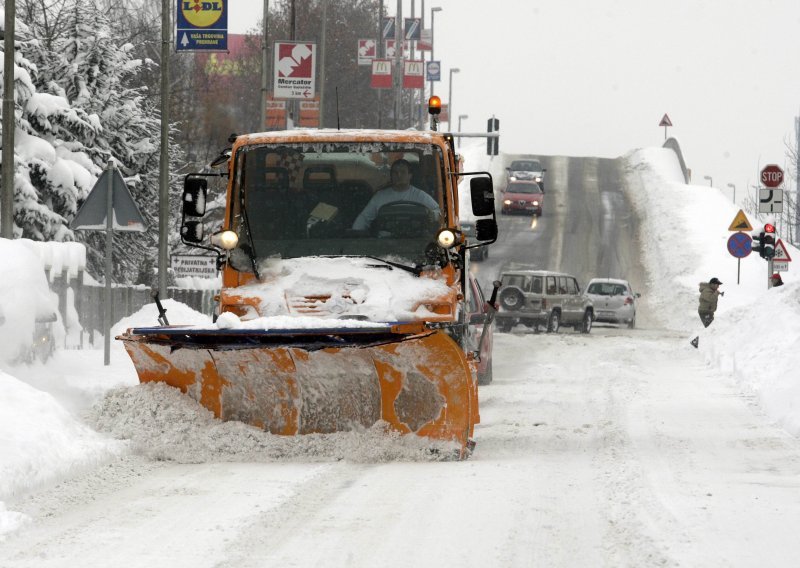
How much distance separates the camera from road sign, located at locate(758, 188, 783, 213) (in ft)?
88.4

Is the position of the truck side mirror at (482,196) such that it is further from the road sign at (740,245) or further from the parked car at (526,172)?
the parked car at (526,172)

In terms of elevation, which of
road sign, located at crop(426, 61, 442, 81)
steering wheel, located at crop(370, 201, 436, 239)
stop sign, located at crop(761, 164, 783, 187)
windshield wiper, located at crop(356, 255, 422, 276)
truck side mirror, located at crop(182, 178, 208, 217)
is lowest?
windshield wiper, located at crop(356, 255, 422, 276)

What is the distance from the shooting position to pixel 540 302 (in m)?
32.9

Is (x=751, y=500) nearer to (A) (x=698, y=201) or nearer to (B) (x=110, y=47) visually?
(B) (x=110, y=47)

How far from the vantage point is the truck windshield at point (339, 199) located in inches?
429

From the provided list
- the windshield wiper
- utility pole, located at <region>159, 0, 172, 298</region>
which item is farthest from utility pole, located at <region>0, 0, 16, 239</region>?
the windshield wiper

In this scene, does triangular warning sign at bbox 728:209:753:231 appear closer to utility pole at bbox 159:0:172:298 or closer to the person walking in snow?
the person walking in snow

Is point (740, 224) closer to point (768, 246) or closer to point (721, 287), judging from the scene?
point (768, 246)

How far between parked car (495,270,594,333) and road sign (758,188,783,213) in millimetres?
6337

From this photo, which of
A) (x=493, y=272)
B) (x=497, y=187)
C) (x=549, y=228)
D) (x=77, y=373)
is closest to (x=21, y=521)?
(x=77, y=373)

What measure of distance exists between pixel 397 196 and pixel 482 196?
0.74 m

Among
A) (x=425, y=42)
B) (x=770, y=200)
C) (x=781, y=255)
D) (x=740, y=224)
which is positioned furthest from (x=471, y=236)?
(x=425, y=42)

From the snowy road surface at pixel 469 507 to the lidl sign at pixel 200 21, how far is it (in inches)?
520

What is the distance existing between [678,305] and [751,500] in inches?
1604
